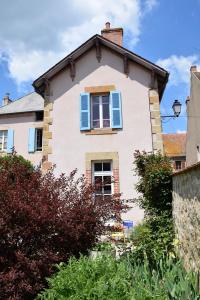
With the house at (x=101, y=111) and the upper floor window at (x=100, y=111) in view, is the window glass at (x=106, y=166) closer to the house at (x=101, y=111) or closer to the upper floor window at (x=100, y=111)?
the house at (x=101, y=111)

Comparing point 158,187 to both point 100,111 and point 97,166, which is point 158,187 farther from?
point 100,111

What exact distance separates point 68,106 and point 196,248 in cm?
827

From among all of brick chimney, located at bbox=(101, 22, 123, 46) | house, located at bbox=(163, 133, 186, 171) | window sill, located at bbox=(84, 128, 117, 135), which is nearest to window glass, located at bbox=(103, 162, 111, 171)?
window sill, located at bbox=(84, 128, 117, 135)

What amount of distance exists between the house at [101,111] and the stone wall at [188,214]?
4929 millimetres

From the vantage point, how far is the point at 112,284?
127 inches

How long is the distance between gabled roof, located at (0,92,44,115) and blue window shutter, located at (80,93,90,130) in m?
8.96

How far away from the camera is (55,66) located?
11.9m

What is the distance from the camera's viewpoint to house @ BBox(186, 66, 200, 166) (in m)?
18.6

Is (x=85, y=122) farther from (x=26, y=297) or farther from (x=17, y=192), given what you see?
(x=26, y=297)

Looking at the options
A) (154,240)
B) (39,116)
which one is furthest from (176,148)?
(154,240)

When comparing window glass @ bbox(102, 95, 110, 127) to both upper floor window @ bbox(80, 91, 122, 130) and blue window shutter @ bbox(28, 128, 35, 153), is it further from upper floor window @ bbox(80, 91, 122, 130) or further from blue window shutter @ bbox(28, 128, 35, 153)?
blue window shutter @ bbox(28, 128, 35, 153)

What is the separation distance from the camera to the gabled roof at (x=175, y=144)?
2893 centimetres

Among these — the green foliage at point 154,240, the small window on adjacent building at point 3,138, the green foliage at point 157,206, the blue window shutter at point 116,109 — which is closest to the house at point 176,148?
the small window on adjacent building at point 3,138

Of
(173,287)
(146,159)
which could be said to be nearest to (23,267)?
(173,287)
